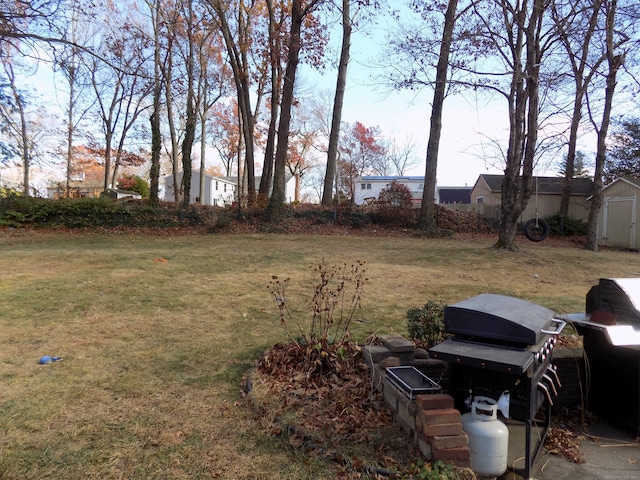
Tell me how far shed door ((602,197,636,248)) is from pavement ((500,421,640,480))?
60.2ft

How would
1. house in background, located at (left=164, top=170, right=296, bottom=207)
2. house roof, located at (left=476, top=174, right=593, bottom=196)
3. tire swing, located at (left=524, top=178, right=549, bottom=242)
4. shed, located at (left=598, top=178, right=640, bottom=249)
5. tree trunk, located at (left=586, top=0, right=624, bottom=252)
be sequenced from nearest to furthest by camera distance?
tree trunk, located at (left=586, top=0, right=624, bottom=252) < tire swing, located at (left=524, top=178, right=549, bottom=242) < shed, located at (left=598, top=178, right=640, bottom=249) < house roof, located at (left=476, top=174, right=593, bottom=196) < house in background, located at (left=164, top=170, right=296, bottom=207)

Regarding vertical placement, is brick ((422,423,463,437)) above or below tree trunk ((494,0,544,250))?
below

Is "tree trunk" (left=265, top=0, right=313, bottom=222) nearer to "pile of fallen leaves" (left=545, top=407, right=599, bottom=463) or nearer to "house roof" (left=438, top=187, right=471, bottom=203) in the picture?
"pile of fallen leaves" (left=545, top=407, right=599, bottom=463)

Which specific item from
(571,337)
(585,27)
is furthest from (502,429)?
(585,27)

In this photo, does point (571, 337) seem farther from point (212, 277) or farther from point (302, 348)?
point (212, 277)

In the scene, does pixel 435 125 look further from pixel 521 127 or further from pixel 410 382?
pixel 410 382

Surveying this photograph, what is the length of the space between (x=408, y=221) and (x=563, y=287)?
1091 cm

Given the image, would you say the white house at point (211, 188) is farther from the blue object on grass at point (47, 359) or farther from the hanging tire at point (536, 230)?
the blue object on grass at point (47, 359)

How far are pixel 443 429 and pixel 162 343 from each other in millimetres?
2951

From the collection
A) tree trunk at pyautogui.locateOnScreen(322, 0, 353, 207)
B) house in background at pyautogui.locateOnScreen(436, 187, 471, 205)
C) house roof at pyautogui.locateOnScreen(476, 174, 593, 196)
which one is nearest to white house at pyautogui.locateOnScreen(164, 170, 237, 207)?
house in background at pyautogui.locateOnScreen(436, 187, 471, 205)

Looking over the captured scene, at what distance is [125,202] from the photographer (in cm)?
1822

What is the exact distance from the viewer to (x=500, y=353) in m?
2.08

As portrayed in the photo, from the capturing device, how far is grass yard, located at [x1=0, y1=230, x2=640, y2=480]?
7.43 ft

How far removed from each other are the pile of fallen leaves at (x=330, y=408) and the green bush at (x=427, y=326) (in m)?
0.54
